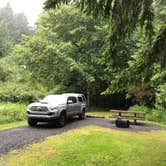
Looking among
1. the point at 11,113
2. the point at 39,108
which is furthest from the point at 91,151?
the point at 11,113

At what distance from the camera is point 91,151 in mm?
10469

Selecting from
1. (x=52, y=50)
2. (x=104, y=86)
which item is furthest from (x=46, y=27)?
(x=104, y=86)

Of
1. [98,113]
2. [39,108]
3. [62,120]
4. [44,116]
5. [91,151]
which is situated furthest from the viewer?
[98,113]

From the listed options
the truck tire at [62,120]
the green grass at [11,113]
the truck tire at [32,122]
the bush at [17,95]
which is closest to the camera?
the truck tire at [32,122]

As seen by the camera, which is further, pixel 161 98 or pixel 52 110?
pixel 161 98

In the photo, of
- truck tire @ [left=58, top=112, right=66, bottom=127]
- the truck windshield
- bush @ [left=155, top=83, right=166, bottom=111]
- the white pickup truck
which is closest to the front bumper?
the white pickup truck

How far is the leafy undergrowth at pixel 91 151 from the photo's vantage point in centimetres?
928

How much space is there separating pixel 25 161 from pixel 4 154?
104 centimetres

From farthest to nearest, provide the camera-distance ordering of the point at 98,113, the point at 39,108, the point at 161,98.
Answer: the point at 98,113 < the point at 161,98 < the point at 39,108

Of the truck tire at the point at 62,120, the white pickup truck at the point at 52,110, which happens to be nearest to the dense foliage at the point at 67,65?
the white pickup truck at the point at 52,110

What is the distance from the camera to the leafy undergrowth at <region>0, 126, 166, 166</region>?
365 inches

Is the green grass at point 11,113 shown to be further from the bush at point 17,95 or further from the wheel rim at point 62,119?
the wheel rim at point 62,119

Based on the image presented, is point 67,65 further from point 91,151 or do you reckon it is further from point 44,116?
point 91,151

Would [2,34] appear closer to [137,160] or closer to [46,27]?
[46,27]
